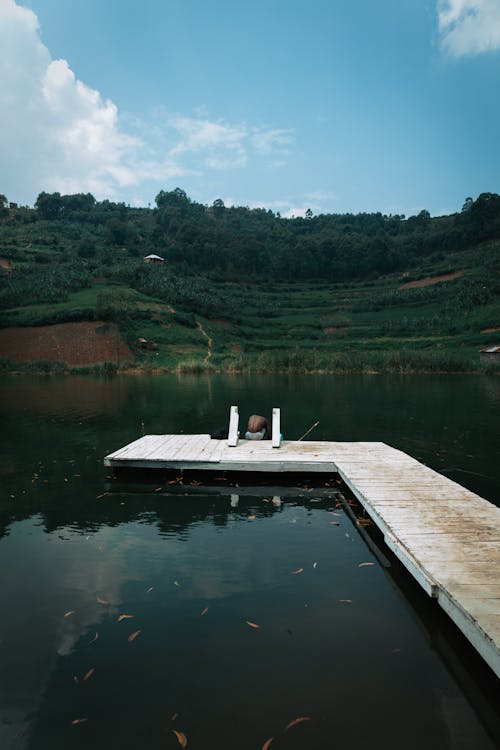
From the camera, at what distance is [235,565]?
717 centimetres

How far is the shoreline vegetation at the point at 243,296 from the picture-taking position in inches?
2381

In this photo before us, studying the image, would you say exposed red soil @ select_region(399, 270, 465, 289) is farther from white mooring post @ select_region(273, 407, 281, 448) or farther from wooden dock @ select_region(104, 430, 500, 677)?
wooden dock @ select_region(104, 430, 500, 677)

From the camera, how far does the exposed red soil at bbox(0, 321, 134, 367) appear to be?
60.3m

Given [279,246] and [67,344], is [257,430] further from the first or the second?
[279,246]

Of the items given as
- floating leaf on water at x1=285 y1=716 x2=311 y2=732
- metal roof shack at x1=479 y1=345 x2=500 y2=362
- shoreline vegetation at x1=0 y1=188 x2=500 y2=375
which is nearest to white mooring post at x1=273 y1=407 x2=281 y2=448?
floating leaf on water at x1=285 y1=716 x2=311 y2=732

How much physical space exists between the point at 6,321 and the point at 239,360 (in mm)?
30832

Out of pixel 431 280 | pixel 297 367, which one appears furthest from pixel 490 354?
pixel 431 280

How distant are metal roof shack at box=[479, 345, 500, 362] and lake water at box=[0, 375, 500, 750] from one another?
5034cm

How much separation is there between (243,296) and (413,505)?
94.3 metres

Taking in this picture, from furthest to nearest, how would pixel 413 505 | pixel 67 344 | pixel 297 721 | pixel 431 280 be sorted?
pixel 431 280
pixel 67 344
pixel 413 505
pixel 297 721

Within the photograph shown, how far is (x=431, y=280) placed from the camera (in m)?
102

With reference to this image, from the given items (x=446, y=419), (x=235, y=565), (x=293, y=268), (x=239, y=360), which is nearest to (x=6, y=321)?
(x=239, y=360)

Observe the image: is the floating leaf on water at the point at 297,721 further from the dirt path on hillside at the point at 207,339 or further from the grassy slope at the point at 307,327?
the dirt path on hillside at the point at 207,339

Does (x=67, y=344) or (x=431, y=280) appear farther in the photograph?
(x=431, y=280)
